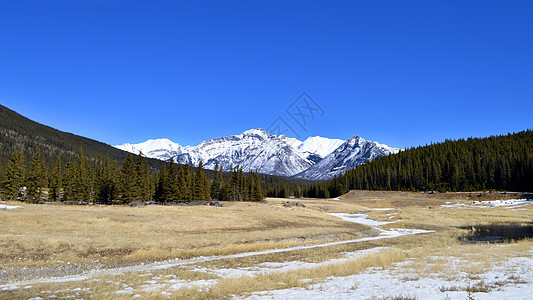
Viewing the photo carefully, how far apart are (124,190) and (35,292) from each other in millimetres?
60089

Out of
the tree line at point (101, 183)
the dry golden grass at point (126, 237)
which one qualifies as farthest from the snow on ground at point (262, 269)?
the tree line at point (101, 183)

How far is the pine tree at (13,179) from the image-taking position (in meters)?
67.3

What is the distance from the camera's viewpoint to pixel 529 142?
131 meters

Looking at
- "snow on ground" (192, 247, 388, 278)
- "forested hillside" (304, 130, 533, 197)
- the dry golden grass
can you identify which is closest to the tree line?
the dry golden grass

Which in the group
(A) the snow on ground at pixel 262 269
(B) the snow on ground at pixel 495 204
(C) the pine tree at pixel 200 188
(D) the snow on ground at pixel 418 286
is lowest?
(B) the snow on ground at pixel 495 204

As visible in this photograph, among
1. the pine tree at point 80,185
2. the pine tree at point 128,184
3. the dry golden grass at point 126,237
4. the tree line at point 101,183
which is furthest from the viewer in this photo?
the pine tree at point 80,185

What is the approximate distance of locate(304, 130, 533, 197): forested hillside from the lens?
110500 millimetres

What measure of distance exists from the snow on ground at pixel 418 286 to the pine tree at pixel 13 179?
78799 millimetres

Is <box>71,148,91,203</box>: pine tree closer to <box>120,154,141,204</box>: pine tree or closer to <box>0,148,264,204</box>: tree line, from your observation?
<box>0,148,264,204</box>: tree line

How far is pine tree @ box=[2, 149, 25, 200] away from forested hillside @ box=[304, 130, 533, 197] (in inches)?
5071

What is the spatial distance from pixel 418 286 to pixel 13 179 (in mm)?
84757

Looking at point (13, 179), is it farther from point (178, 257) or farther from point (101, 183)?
point (178, 257)

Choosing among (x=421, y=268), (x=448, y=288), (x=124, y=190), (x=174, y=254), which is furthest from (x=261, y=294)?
(x=124, y=190)

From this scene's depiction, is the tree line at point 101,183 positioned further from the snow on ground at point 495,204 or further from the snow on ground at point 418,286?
the snow on ground at point 495,204
